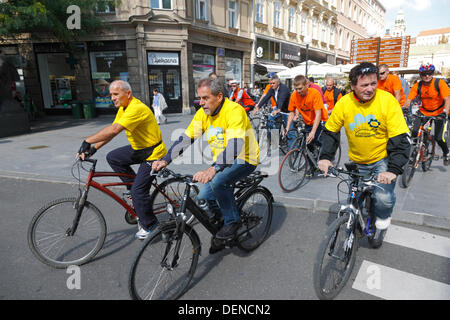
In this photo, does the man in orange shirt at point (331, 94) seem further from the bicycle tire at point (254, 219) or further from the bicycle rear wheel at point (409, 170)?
the bicycle tire at point (254, 219)

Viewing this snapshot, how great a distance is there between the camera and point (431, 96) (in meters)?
5.90

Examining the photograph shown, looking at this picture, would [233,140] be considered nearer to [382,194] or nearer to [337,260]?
[337,260]

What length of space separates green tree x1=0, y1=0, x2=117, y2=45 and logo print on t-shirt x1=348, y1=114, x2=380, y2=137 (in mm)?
11602

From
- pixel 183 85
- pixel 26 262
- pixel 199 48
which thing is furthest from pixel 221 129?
pixel 199 48

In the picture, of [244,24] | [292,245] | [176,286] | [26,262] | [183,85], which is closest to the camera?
[176,286]

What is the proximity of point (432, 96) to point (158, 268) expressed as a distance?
5.93m

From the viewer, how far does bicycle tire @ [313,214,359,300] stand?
242 cm

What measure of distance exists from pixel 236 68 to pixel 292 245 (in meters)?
20.2

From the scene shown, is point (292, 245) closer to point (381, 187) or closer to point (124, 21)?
point (381, 187)

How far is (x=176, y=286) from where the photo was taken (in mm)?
2707

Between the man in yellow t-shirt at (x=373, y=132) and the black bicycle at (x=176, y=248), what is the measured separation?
0.95 metres

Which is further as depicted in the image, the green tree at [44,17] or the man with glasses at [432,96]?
the green tree at [44,17]

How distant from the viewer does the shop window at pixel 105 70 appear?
17.0m

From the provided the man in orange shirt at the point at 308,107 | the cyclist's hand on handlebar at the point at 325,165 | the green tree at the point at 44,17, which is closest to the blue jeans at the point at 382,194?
the cyclist's hand on handlebar at the point at 325,165
